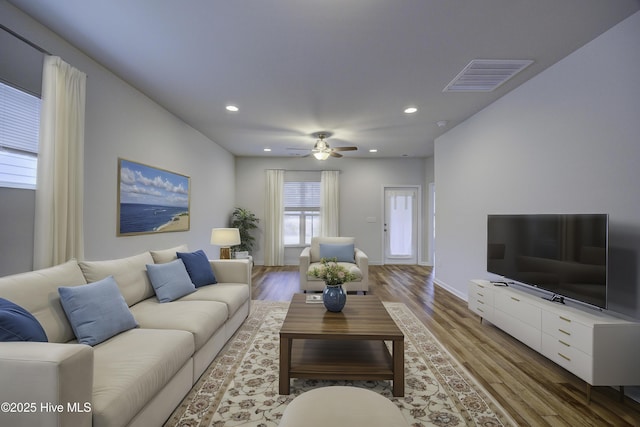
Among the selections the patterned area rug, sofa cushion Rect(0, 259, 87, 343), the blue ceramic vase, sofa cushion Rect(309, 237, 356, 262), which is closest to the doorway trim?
sofa cushion Rect(309, 237, 356, 262)

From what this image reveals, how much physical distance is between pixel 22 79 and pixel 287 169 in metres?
5.17

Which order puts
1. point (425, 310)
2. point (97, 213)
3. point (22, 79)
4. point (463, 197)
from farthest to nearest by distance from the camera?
point (463, 197), point (425, 310), point (97, 213), point (22, 79)

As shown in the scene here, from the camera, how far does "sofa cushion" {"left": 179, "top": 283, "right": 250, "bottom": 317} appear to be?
266 centimetres

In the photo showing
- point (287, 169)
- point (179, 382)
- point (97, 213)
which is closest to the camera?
point (179, 382)

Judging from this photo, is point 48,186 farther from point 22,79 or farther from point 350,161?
point 350,161

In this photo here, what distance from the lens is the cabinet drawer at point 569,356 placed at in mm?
1915

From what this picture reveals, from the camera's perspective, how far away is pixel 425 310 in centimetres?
374

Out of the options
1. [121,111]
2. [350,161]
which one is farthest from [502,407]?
[350,161]

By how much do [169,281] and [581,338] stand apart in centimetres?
333

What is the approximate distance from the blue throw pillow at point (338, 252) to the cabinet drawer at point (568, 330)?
2.83 m

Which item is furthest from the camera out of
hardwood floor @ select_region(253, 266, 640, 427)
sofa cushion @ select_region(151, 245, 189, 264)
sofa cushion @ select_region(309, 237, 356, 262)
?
sofa cushion @ select_region(309, 237, 356, 262)

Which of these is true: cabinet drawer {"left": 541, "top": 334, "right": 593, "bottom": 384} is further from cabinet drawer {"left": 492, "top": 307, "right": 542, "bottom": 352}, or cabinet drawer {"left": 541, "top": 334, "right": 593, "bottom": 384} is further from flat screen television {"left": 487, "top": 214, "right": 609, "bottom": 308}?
flat screen television {"left": 487, "top": 214, "right": 609, "bottom": 308}

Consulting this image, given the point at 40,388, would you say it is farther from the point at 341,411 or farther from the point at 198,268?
the point at 198,268

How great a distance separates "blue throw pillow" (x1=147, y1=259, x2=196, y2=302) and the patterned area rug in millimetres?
693
